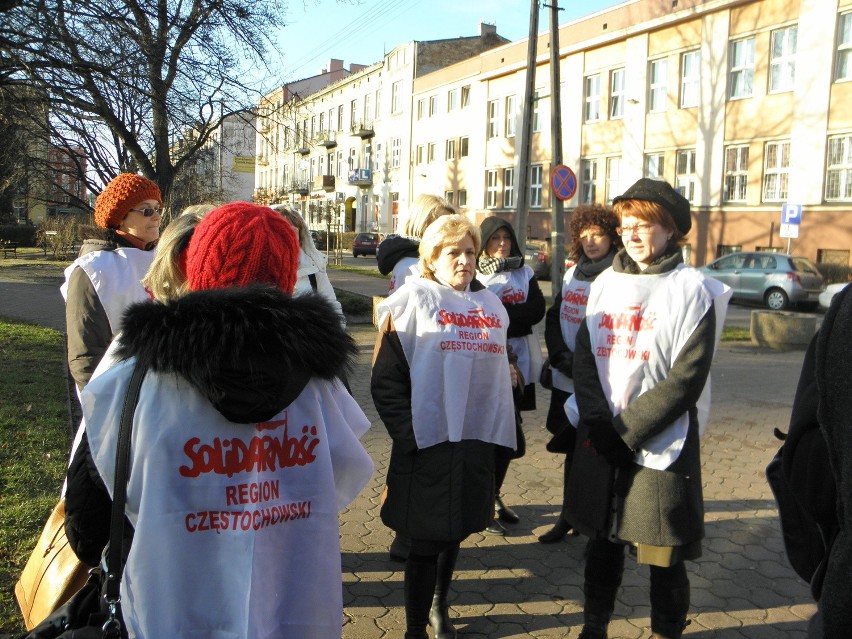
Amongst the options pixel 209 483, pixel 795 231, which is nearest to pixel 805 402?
pixel 209 483

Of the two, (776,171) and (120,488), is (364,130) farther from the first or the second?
(120,488)

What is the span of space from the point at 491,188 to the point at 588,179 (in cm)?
864

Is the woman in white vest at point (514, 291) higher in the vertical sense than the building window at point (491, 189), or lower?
lower

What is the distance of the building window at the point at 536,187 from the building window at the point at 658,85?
7.94 m

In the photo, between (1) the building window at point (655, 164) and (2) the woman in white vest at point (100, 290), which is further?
(1) the building window at point (655, 164)

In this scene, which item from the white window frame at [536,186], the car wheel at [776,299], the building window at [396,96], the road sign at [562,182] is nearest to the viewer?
the road sign at [562,182]

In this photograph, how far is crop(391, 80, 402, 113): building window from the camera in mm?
52500

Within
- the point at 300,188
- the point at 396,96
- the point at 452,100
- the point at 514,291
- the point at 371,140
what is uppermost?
the point at 396,96

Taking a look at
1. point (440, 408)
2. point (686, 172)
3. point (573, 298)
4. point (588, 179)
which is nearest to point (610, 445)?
point (440, 408)

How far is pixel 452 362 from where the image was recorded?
10.5ft

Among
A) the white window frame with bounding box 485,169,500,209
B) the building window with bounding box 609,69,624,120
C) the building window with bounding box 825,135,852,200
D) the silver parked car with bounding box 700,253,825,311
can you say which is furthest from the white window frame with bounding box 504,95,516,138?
the silver parked car with bounding box 700,253,825,311

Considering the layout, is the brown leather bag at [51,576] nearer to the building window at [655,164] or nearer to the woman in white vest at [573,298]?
the woman in white vest at [573,298]

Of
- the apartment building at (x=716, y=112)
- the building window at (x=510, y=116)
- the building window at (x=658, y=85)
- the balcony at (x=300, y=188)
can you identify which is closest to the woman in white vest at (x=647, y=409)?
the apartment building at (x=716, y=112)

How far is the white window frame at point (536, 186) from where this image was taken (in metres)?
37.5
